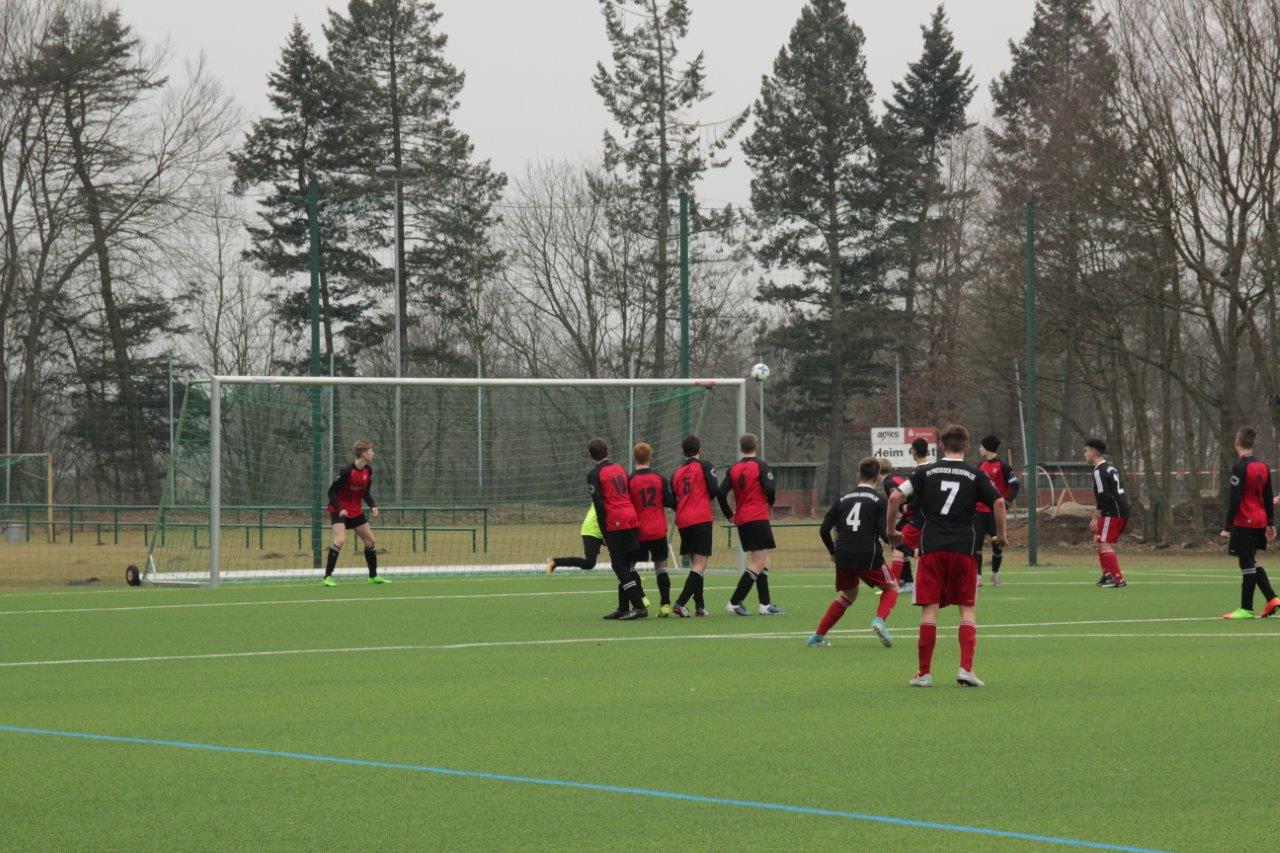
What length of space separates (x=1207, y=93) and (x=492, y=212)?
18850 mm

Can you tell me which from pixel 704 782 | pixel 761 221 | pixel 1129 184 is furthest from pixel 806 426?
pixel 704 782

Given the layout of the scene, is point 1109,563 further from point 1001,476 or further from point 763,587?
point 763,587

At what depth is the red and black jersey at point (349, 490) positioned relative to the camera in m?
20.8

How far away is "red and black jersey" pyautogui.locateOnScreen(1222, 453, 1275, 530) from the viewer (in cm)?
1512

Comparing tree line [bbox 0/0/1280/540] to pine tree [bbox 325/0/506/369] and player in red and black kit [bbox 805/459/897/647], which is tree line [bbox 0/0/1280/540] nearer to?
pine tree [bbox 325/0/506/369]

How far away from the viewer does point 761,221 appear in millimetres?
30719

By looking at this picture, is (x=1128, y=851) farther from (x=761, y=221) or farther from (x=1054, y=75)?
(x=1054, y=75)

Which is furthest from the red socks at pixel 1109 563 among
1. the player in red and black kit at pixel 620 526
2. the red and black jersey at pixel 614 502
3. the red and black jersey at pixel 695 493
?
the red and black jersey at pixel 614 502

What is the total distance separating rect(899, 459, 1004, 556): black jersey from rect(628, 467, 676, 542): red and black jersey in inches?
233

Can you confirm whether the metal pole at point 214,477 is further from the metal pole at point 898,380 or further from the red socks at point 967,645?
the metal pole at point 898,380

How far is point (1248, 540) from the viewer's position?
15.1 meters

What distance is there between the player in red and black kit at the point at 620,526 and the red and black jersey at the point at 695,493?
0.53 metres

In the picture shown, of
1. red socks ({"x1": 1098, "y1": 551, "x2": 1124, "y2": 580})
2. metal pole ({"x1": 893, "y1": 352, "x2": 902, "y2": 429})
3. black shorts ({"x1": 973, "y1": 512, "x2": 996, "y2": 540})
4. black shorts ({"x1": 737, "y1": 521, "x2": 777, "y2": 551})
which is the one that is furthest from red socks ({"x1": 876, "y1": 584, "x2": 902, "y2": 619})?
metal pole ({"x1": 893, "y1": 352, "x2": 902, "y2": 429})

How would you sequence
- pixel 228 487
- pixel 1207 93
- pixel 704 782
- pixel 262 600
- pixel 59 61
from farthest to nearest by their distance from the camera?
pixel 59 61 < pixel 1207 93 < pixel 228 487 < pixel 262 600 < pixel 704 782
